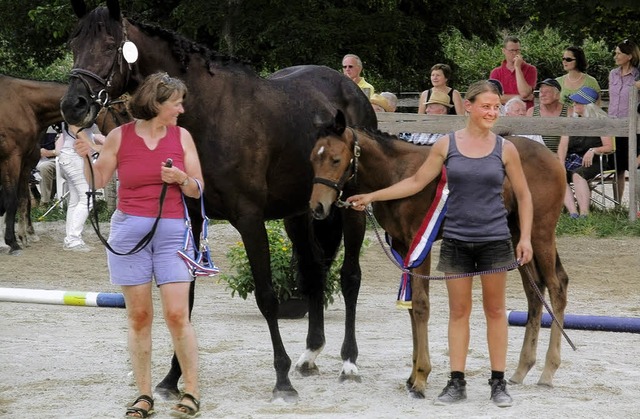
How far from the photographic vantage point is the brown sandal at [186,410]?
6.20 m

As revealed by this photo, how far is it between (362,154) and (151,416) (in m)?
1.93

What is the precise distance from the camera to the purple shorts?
6.14 metres

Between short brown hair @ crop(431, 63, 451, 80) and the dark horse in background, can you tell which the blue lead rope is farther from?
short brown hair @ crop(431, 63, 451, 80)

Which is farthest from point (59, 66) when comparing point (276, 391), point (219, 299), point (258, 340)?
point (276, 391)

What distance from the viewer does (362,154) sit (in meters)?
6.93

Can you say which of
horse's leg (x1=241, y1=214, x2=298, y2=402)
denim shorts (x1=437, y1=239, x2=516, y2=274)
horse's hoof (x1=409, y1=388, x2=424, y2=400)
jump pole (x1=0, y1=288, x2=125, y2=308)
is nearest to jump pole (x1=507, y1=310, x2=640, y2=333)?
denim shorts (x1=437, y1=239, x2=516, y2=274)

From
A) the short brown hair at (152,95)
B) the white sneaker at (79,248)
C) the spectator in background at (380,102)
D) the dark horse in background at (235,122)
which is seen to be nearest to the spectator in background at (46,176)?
the white sneaker at (79,248)

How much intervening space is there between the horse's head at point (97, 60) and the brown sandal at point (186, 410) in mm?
1585

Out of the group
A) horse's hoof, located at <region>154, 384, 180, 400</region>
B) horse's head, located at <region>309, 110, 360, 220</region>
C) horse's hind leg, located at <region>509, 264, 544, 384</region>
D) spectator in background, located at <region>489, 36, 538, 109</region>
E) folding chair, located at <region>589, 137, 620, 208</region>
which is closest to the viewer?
horse's head, located at <region>309, 110, 360, 220</region>

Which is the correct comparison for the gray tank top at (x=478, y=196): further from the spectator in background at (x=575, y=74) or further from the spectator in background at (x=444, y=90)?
the spectator in background at (x=575, y=74)

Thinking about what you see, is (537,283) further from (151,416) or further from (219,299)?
(219,299)

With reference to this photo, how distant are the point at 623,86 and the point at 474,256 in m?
9.30

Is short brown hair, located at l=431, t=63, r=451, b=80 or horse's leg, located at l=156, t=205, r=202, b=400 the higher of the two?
short brown hair, located at l=431, t=63, r=451, b=80

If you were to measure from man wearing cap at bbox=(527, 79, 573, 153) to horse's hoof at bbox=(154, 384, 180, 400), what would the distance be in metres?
8.80
